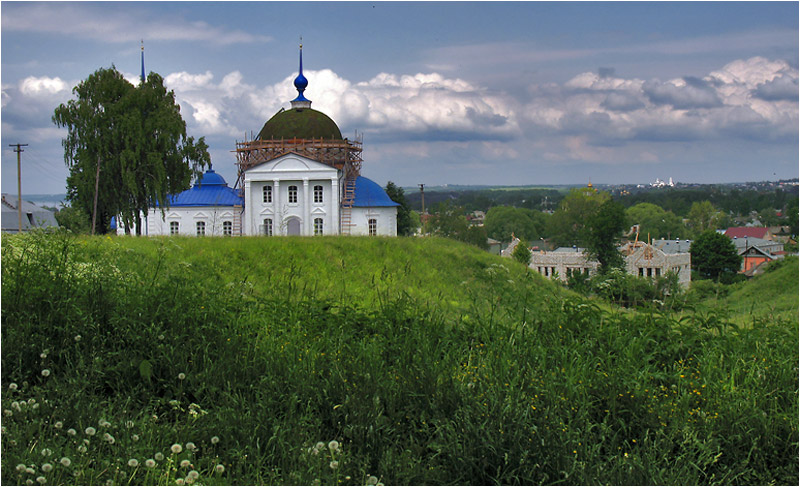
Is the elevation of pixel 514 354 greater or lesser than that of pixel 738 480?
greater

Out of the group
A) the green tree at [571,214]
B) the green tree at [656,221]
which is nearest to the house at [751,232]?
the green tree at [656,221]

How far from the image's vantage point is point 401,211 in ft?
114

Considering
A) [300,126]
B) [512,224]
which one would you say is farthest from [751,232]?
[300,126]

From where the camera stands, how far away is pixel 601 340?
6230 millimetres

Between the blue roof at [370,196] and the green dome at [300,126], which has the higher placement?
the green dome at [300,126]

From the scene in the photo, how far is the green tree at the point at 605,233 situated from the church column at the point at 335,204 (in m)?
19.6

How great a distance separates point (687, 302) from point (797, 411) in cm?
218

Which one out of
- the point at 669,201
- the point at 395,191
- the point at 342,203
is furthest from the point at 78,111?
the point at 669,201

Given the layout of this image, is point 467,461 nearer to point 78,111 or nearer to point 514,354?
point 514,354

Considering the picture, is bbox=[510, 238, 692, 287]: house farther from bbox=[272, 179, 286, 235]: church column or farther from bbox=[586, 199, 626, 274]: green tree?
bbox=[272, 179, 286, 235]: church column

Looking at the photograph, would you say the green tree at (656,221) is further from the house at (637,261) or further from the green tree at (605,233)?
the green tree at (605,233)

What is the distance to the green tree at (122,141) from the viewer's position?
23297mm

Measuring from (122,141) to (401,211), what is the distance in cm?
1489

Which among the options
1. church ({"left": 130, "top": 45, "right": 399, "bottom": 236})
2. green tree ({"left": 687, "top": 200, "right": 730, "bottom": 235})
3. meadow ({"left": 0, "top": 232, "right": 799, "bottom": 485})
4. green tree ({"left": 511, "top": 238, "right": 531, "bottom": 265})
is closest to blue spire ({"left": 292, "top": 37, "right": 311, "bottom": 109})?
church ({"left": 130, "top": 45, "right": 399, "bottom": 236})
